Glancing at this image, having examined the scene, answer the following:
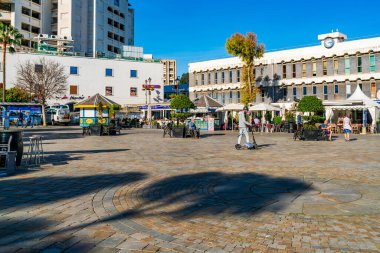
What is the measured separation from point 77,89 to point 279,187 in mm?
47924

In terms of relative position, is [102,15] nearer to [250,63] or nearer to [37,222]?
[250,63]

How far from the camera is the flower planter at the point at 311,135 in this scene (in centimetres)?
1909

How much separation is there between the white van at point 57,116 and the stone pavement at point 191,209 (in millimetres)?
36908

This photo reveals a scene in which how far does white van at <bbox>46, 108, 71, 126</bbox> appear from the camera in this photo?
43719 millimetres

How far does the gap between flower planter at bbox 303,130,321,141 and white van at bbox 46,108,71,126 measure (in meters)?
33.2

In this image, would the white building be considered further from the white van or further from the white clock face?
the white clock face

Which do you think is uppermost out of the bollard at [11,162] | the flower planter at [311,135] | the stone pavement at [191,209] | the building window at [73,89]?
the building window at [73,89]

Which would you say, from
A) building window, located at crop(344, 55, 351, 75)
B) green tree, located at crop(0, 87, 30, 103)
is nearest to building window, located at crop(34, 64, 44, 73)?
green tree, located at crop(0, 87, 30, 103)

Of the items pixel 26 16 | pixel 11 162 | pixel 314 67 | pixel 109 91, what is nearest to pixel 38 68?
pixel 109 91

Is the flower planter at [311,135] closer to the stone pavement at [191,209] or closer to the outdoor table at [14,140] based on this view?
the stone pavement at [191,209]

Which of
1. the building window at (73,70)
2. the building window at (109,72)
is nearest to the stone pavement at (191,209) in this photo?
the building window at (73,70)

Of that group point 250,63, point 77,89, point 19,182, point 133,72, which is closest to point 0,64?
point 77,89

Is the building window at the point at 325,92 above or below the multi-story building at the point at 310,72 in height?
below

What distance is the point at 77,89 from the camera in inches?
1992
